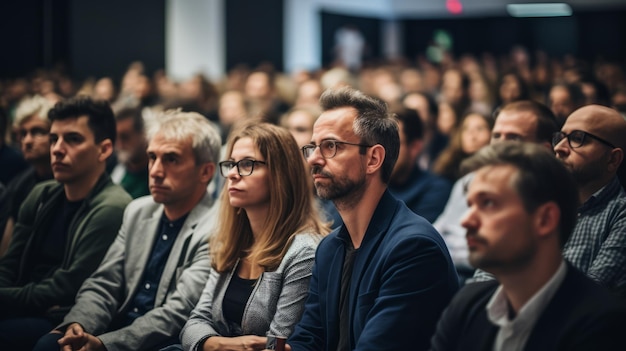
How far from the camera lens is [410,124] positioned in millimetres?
4691

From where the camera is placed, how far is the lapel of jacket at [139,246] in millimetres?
3363

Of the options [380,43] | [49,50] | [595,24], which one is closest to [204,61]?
[49,50]

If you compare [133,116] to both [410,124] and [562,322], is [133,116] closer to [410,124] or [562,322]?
[410,124]

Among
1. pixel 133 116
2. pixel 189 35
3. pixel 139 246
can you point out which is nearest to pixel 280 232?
pixel 139 246

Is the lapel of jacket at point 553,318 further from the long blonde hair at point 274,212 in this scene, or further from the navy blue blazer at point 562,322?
the long blonde hair at point 274,212

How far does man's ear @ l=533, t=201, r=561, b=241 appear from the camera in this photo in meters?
1.84

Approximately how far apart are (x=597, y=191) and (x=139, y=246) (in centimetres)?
186

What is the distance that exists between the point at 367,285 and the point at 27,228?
209 centimetres

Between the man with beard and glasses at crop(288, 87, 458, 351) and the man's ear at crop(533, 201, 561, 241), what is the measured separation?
0.50m

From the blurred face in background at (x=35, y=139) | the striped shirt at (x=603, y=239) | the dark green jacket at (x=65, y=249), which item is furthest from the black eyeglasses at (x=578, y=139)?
the blurred face in background at (x=35, y=139)

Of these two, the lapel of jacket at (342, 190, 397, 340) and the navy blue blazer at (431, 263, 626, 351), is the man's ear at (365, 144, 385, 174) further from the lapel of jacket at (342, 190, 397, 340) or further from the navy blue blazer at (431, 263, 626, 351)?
the navy blue blazer at (431, 263, 626, 351)

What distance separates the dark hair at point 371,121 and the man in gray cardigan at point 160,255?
36.7 inches

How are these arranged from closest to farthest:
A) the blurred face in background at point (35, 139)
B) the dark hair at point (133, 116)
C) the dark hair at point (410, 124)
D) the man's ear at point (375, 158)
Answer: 1. the man's ear at point (375, 158)
2. the blurred face in background at point (35, 139)
3. the dark hair at point (410, 124)
4. the dark hair at point (133, 116)

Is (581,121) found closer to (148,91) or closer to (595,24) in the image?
(148,91)
